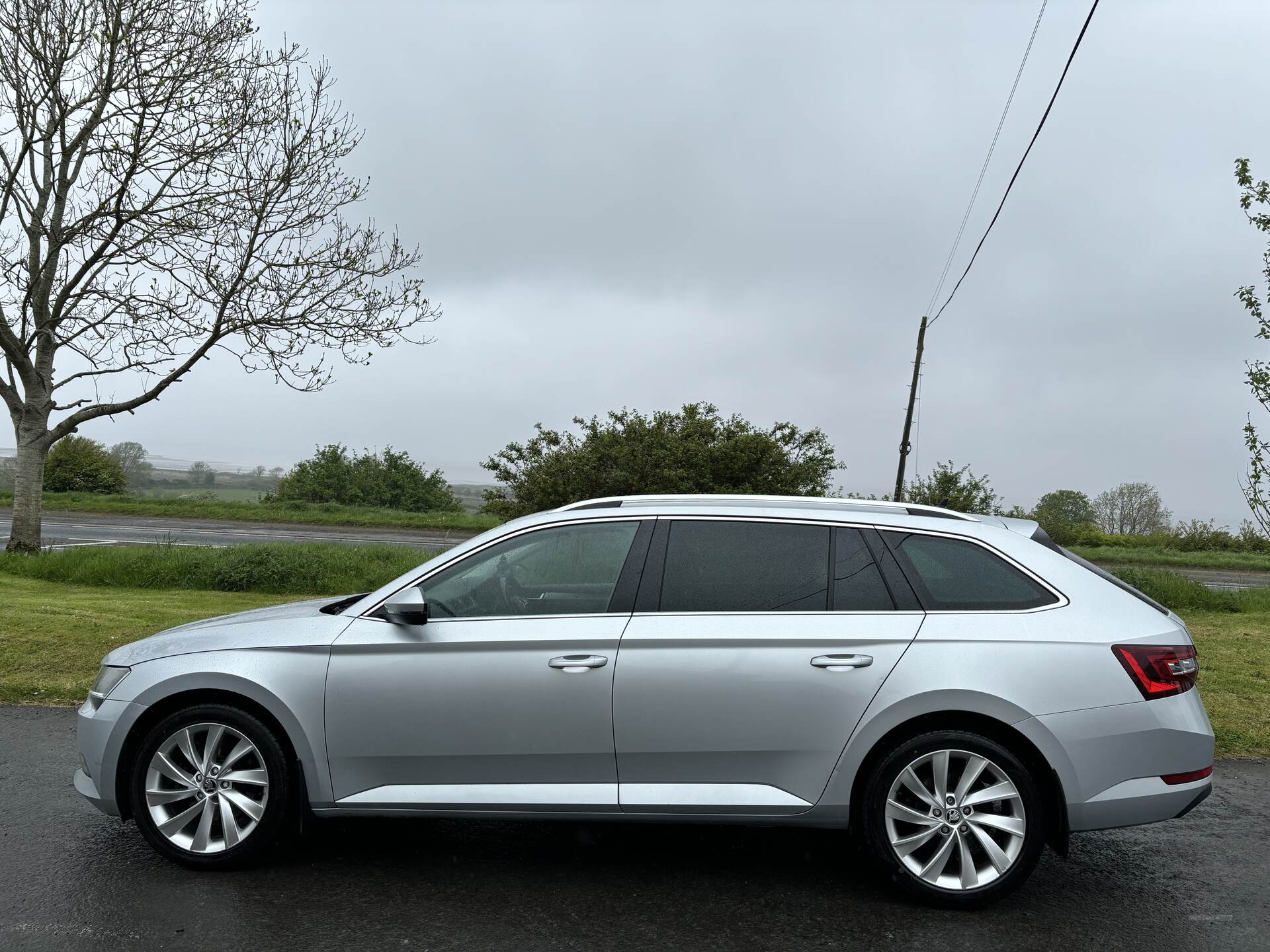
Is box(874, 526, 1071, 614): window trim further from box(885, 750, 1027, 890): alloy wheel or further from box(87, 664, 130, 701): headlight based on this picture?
box(87, 664, 130, 701): headlight

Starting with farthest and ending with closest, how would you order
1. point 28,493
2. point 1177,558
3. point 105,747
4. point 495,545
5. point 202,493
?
point 202,493 → point 1177,558 → point 28,493 → point 495,545 → point 105,747

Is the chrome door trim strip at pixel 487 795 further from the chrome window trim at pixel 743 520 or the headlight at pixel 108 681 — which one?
the headlight at pixel 108 681

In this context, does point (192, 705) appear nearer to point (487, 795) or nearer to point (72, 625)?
point (487, 795)

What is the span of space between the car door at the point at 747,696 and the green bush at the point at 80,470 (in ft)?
120

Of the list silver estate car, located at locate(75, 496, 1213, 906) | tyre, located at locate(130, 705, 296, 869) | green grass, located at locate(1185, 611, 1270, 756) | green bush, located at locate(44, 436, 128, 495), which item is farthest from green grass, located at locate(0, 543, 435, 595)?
green bush, located at locate(44, 436, 128, 495)

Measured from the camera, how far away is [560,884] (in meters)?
4.20

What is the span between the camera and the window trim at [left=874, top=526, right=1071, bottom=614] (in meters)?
4.14

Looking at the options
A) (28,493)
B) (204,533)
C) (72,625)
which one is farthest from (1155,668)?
(204,533)

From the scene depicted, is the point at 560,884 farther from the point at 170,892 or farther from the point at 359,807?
the point at 170,892

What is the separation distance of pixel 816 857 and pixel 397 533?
2476 centimetres

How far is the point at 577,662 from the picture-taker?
412cm

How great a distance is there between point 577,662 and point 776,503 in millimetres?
1171

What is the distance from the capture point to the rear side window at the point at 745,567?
167 inches

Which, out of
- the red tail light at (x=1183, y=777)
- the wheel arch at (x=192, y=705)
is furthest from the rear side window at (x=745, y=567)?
the wheel arch at (x=192, y=705)
